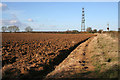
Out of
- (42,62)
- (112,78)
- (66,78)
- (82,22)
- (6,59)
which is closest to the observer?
(112,78)

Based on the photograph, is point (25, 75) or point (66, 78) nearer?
point (66, 78)

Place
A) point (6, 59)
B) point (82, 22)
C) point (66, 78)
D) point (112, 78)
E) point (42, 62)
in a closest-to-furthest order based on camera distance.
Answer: point (112, 78) → point (66, 78) → point (42, 62) → point (6, 59) → point (82, 22)

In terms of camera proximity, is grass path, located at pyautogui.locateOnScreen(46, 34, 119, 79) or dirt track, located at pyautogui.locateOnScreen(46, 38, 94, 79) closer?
grass path, located at pyautogui.locateOnScreen(46, 34, 119, 79)

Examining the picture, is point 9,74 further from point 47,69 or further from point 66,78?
point 66,78

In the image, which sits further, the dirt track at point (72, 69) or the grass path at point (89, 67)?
the dirt track at point (72, 69)

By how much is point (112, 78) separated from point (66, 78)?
208 centimetres

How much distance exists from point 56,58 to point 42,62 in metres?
1.93

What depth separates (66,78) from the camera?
668 centimetres

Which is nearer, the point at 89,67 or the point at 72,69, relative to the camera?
the point at 72,69

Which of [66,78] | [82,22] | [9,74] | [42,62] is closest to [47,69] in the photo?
[42,62]

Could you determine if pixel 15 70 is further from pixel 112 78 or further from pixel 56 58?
pixel 112 78

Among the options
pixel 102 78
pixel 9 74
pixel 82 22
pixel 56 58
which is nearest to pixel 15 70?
pixel 9 74

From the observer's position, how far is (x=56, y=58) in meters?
11.8

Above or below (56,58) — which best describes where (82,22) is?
above
